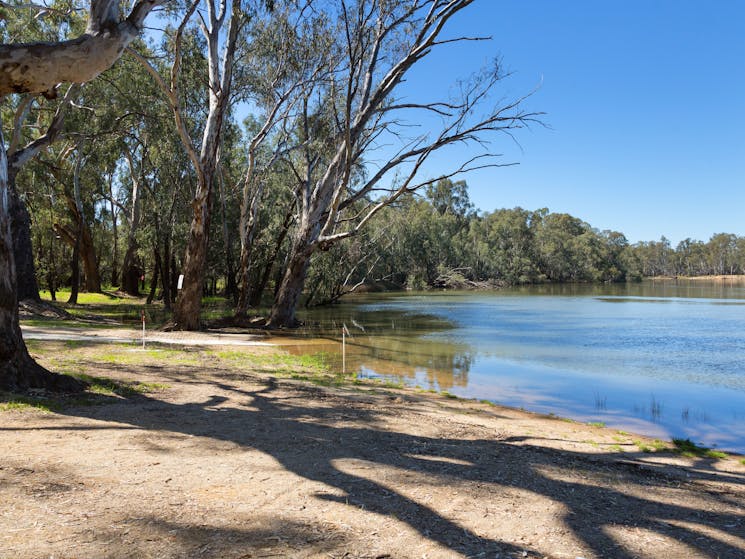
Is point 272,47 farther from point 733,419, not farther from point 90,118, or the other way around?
point 733,419

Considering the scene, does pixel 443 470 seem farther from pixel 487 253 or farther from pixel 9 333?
pixel 487 253

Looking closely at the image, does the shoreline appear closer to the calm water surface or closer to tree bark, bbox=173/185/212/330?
the calm water surface

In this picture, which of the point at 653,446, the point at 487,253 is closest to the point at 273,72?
the point at 653,446

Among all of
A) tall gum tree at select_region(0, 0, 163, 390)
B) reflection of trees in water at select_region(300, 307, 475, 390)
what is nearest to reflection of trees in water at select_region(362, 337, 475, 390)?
reflection of trees in water at select_region(300, 307, 475, 390)

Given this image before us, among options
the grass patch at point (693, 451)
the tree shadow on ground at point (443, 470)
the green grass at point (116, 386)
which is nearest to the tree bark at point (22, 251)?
the green grass at point (116, 386)

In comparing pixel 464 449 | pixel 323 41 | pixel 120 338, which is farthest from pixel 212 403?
pixel 323 41

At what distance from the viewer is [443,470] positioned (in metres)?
3.88

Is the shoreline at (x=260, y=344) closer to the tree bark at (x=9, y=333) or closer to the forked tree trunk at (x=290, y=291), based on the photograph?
the forked tree trunk at (x=290, y=291)

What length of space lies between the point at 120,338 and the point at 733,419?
10.5 m

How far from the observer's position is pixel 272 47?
16.4 meters

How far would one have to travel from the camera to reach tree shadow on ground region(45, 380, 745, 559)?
9.82 ft

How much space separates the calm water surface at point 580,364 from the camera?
26.1 ft

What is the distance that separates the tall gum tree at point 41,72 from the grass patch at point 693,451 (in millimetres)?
6100

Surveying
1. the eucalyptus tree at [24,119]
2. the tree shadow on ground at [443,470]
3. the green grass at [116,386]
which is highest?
the eucalyptus tree at [24,119]
